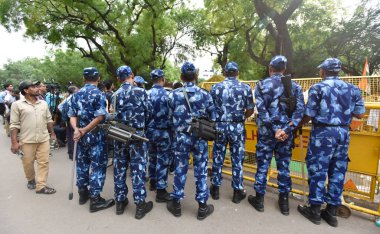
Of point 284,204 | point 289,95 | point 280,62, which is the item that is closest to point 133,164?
point 284,204

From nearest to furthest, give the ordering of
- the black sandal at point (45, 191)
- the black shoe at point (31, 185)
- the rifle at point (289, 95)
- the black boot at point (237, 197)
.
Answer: the rifle at point (289, 95) → the black boot at point (237, 197) → the black sandal at point (45, 191) → the black shoe at point (31, 185)

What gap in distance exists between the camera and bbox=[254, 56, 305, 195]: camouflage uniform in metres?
3.09

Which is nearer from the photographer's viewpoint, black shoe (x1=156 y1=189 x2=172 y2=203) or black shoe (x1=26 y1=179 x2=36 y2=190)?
black shoe (x1=156 y1=189 x2=172 y2=203)

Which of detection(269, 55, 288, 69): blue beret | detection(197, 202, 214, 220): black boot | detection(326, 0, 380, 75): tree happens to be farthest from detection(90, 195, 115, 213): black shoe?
detection(326, 0, 380, 75): tree

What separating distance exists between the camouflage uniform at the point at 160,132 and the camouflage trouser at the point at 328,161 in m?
1.92

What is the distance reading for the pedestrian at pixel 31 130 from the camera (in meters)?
3.67

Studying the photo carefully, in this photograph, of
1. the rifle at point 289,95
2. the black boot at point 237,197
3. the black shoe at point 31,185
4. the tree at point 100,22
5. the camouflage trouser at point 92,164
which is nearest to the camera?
the rifle at point 289,95

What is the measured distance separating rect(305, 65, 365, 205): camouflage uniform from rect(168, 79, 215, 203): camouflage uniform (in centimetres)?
124

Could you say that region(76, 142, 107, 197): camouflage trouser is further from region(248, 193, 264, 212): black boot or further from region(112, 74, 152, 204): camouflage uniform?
region(248, 193, 264, 212): black boot

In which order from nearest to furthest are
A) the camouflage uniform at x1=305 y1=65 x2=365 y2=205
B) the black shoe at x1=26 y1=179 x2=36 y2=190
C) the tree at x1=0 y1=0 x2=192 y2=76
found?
the camouflage uniform at x1=305 y1=65 x2=365 y2=205 → the black shoe at x1=26 y1=179 x2=36 y2=190 → the tree at x1=0 y1=0 x2=192 y2=76

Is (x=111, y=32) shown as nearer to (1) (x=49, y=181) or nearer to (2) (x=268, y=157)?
(1) (x=49, y=181)

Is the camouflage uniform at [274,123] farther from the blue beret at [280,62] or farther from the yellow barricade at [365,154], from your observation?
the yellow barricade at [365,154]

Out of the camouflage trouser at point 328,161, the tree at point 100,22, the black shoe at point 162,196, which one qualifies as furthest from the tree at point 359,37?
the black shoe at point 162,196

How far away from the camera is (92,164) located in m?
3.27
